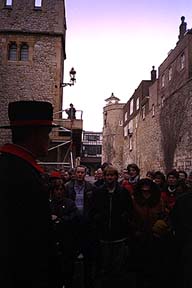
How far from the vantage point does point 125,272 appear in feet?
16.4

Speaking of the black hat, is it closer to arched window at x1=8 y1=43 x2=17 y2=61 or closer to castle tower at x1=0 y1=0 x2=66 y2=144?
castle tower at x1=0 y1=0 x2=66 y2=144

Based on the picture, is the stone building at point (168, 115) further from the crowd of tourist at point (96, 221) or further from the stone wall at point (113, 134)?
the crowd of tourist at point (96, 221)

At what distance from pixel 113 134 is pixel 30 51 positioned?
29098mm

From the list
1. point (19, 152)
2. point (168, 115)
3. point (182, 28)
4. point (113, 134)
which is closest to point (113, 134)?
point (113, 134)

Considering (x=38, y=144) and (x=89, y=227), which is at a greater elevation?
(x=38, y=144)

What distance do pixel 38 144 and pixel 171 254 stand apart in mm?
3289

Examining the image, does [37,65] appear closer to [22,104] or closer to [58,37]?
[58,37]

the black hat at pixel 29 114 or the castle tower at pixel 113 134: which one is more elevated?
the castle tower at pixel 113 134

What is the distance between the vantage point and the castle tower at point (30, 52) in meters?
20.1

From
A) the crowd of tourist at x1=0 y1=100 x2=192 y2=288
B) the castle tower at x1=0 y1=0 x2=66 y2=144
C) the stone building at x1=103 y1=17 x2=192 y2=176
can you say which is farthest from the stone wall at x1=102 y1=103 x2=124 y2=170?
the crowd of tourist at x1=0 y1=100 x2=192 y2=288

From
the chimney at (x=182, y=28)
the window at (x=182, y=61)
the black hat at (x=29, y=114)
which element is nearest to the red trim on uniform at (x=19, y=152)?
the black hat at (x=29, y=114)

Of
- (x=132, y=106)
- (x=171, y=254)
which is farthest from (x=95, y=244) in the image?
→ (x=132, y=106)

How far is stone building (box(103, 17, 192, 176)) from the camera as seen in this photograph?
781 inches

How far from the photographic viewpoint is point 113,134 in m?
48.4
